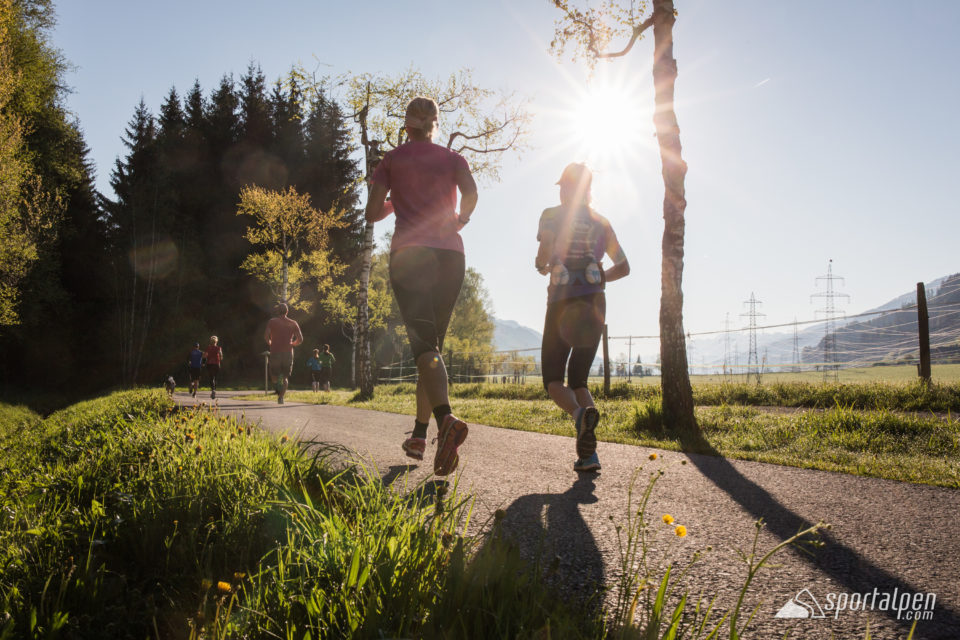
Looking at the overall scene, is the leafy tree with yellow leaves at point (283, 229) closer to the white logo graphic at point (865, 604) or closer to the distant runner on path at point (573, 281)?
the distant runner on path at point (573, 281)

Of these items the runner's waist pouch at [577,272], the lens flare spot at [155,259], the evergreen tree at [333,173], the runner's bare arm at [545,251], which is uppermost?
the evergreen tree at [333,173]

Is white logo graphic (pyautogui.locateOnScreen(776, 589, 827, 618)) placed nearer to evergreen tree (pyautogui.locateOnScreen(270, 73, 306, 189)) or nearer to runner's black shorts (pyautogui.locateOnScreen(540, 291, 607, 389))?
runner's black shorts (pyautogui.locateOnScreen(540, 291, 607, 389))

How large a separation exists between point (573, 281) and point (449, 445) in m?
1.70

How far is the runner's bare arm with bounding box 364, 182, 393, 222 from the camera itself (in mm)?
3230

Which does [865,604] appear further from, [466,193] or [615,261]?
[615,261]

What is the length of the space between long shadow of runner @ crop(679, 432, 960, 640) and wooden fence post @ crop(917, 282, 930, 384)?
622 cm

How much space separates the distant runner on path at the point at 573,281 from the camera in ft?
12.1

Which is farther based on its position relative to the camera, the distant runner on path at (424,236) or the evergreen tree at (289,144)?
the evergreen tree at (289,144)

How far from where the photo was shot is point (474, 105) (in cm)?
1788

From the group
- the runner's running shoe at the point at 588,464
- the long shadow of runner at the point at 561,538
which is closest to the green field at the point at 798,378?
the runner's running shoe at the point at 588,464

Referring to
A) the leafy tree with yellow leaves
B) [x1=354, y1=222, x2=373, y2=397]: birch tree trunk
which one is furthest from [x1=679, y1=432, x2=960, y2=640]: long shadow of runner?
the leafy tree with yellow leaves

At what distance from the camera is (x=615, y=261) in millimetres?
4066

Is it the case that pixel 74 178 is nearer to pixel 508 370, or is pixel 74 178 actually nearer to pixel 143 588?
pixel 508 370

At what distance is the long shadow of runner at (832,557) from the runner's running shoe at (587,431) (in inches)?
30.7
